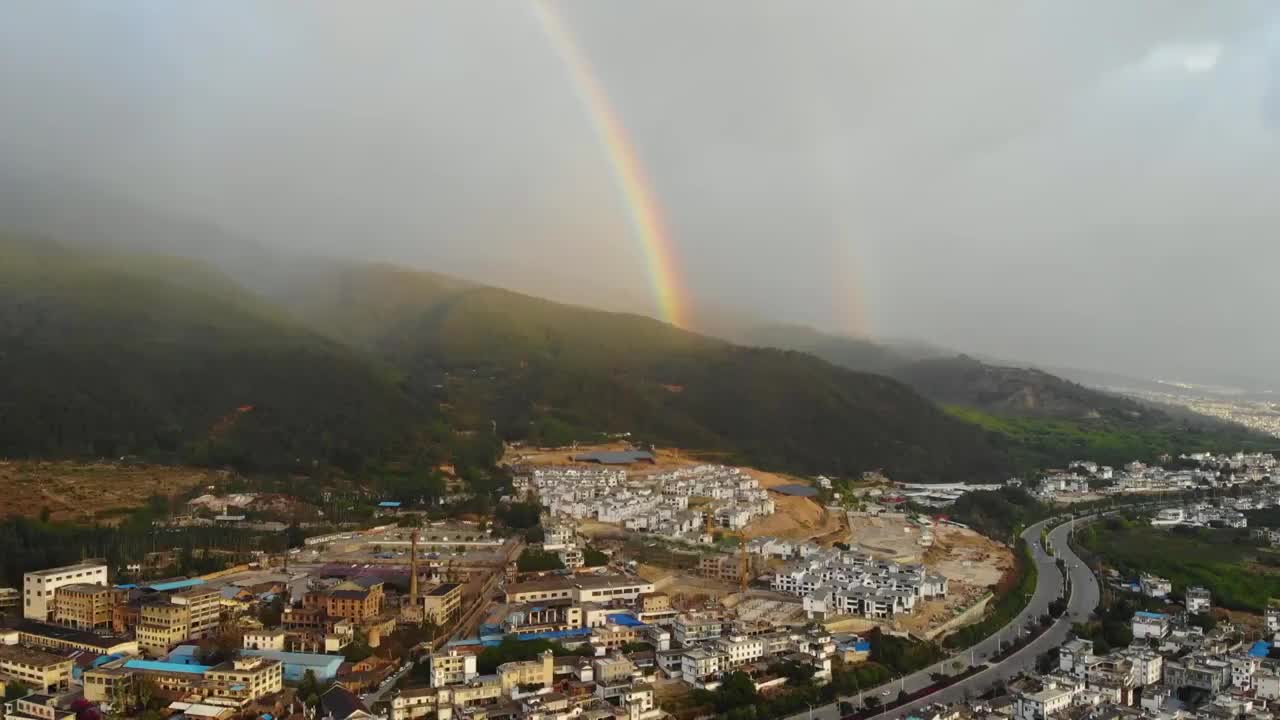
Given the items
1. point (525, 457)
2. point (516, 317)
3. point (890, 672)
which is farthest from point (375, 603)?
point (516, 317)

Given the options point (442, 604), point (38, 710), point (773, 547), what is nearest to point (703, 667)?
point (442, 604)

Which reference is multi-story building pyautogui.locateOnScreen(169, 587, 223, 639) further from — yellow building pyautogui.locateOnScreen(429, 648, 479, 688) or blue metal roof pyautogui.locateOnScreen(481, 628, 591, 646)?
blue metal roof pyautogui.locateOnScreen(481, 628, 591, 646)

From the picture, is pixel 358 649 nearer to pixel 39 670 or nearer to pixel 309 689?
pixel 309 689

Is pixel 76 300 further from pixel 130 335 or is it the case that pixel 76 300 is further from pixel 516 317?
pixel 516 317

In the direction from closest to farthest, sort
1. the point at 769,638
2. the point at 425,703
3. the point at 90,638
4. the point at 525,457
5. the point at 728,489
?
1. the point at 425,703
2. the point at 90,638
3. the point at 769,638
4. the point at 728,489
5. the point at 525,457

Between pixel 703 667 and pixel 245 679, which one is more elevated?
pixel 245 679

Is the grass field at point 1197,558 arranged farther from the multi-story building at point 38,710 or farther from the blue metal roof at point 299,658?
the multi-story building at point 38,710

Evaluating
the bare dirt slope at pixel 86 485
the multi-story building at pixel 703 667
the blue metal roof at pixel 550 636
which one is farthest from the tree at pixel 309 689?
the bare dirt slope at pixel 86 485
